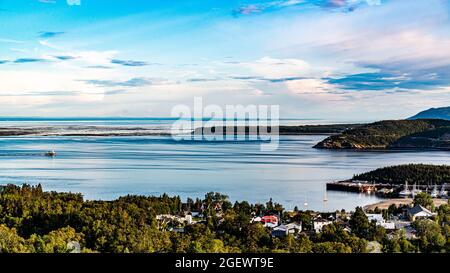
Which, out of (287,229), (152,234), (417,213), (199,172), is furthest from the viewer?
(199,172)

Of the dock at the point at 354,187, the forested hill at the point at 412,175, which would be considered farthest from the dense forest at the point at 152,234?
the forested hill at the point at 412,175

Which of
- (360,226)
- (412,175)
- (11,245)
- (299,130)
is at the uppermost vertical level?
(299,130)

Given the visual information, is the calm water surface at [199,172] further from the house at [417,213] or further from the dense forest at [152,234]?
the dense forest at [152,234]

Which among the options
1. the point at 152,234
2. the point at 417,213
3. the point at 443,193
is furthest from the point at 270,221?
the point at 443,193

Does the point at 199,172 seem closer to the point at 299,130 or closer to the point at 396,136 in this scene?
the point at 396,136

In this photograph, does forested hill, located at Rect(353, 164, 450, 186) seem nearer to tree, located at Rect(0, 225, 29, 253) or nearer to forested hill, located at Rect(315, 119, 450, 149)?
forested hill, located at Rect(315, 119, 450, 149)
